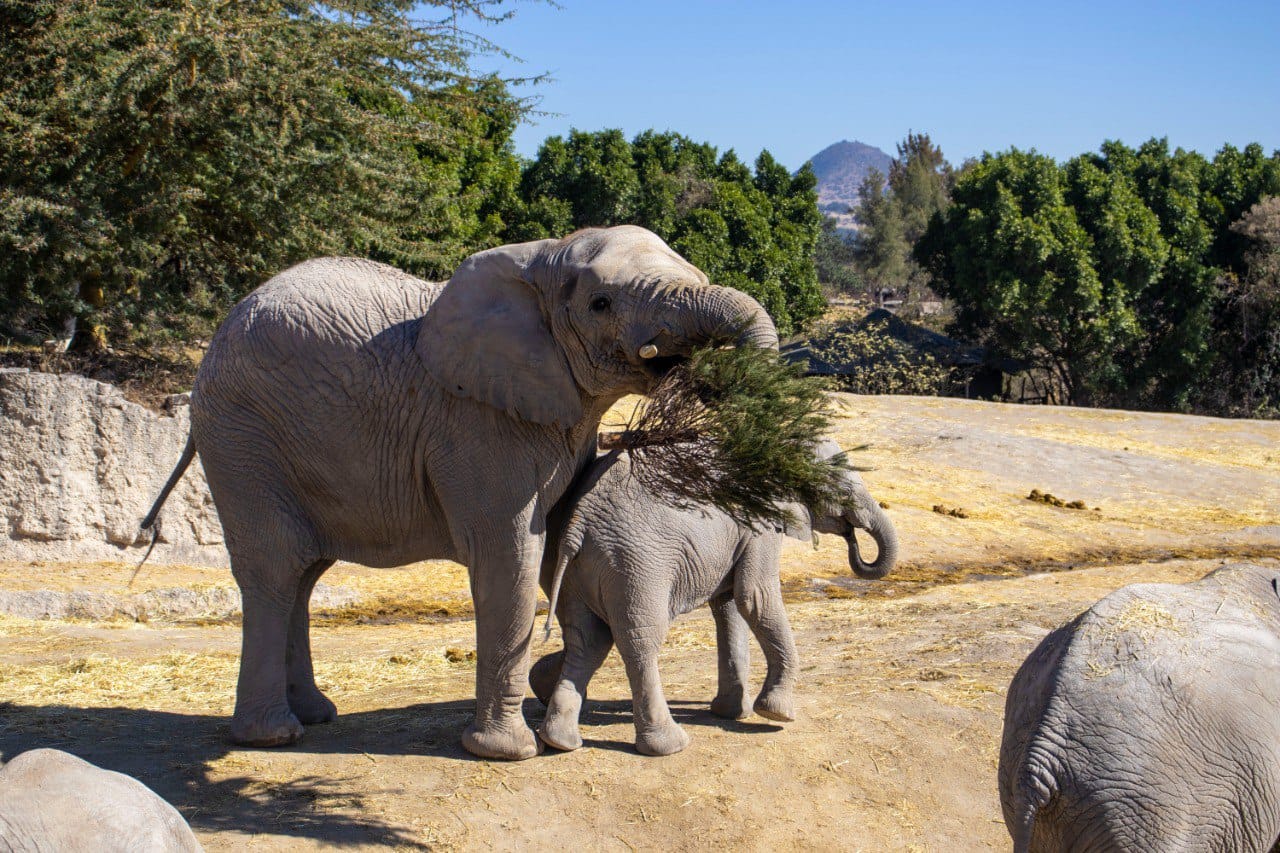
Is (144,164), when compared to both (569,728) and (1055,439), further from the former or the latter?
(1055,439)

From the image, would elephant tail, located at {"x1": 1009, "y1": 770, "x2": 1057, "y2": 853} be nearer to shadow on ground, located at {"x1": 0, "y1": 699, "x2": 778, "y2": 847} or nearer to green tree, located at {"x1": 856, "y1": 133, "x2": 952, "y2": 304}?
shadow on ground, located at {"x1": 0, "y1": 699, "x2": 778, "y2": 847}

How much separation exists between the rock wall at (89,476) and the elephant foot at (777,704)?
685 centimetres

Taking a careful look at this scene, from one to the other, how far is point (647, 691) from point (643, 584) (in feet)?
1.76

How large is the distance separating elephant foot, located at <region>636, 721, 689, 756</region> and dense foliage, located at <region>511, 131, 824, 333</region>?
22.6m

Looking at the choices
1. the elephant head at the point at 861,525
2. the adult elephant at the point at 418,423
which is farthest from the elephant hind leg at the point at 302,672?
the elephant head at the point at 861,525

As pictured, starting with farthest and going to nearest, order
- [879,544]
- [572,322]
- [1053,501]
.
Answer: [1053,501], [879,544], [572,322]

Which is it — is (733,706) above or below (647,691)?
below

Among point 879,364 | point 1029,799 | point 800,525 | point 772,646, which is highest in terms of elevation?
point 879,364

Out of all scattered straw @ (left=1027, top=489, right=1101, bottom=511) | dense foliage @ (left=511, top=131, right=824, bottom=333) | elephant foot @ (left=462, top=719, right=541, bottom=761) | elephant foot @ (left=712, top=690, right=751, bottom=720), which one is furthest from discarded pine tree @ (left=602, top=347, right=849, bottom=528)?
dense foliage @ (left=511, top=131, right=824, bottom=333)

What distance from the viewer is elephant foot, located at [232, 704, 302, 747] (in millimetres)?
6449

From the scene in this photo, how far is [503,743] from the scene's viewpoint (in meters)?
6.27

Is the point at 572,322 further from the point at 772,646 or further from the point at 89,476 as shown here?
the point at 89,476

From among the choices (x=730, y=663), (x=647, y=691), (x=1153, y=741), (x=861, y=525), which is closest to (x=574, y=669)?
(x=647, y=691)

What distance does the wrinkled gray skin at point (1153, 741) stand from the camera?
4168mm
